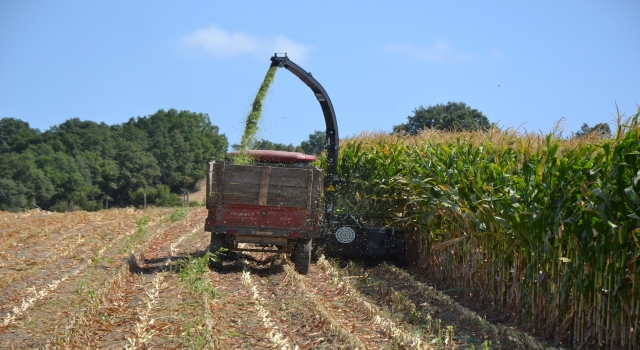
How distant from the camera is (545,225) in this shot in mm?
7031

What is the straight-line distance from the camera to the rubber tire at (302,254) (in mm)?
10648

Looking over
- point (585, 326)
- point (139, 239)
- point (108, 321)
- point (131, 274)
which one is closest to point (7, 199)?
point (139, 239)

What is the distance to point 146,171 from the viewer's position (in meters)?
56.2

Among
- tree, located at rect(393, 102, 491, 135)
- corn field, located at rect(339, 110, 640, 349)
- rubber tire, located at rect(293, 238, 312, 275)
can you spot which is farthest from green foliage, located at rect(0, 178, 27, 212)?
corn field, located at rect(339, 110, 640, 349)

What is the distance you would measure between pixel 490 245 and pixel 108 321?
5.06 m

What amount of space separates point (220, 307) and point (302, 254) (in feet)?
9.35

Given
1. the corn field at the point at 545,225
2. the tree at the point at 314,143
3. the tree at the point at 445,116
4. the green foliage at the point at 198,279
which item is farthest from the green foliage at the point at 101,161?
the corn field at the point at 545,225

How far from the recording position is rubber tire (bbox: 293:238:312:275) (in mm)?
10648

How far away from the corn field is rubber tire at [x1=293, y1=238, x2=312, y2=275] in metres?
2.02

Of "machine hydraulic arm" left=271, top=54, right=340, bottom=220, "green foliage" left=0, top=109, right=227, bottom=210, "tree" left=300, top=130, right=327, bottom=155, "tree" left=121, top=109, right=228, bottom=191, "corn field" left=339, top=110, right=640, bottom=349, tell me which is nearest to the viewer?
"corn field" left=339, top=110, right=640, bottom=349

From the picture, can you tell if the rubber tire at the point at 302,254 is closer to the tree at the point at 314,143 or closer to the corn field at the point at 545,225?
the corn field at the point at 545,225

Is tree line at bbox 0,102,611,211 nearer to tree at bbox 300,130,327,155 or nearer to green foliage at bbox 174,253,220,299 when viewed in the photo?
tree at bbox 300,130,327,155

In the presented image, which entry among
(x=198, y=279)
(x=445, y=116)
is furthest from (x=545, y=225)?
(x=445, y=116)

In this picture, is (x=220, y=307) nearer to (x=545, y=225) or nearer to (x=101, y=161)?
(x=545, y=225)
